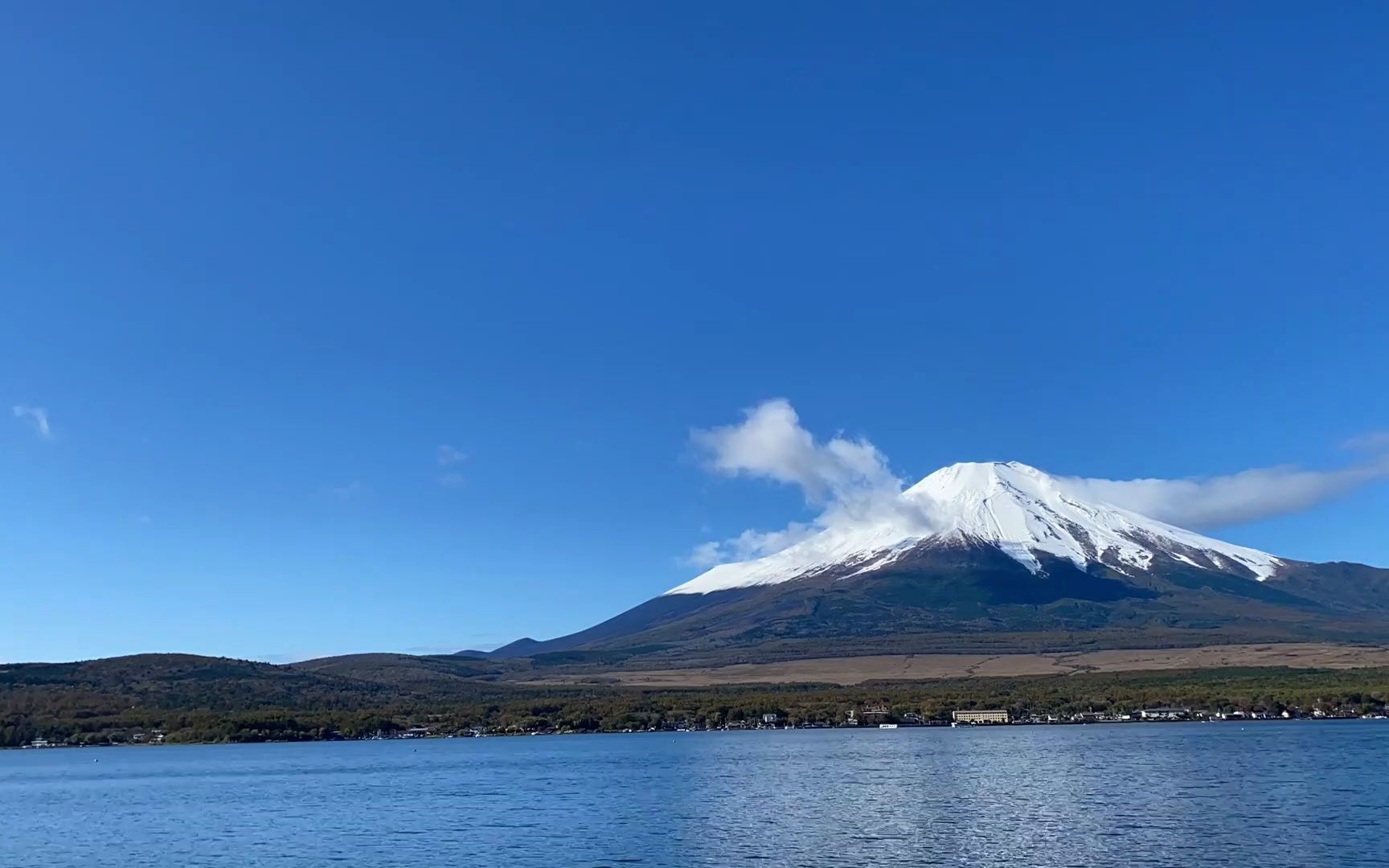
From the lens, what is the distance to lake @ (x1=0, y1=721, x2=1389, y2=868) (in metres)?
43.1

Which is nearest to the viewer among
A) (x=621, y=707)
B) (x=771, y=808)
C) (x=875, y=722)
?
(x=771, y=808)

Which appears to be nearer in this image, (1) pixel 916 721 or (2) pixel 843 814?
(2) pixel 843 814

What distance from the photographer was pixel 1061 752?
88062 millimetres

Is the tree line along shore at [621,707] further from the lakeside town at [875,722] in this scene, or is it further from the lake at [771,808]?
the lake at [771,808]

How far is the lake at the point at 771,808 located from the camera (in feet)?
141

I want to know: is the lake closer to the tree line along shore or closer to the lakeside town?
the lakeside town

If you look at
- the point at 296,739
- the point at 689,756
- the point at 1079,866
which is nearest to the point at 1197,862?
the point at 1079,866

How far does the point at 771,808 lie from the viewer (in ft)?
187

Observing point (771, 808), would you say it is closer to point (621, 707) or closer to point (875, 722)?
point (875, 722)

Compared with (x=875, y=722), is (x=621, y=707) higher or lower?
higher

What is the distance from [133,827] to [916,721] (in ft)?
344

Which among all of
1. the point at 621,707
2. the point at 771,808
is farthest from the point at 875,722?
the point at 771,808

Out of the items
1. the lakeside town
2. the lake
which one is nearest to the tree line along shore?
the lakeside town

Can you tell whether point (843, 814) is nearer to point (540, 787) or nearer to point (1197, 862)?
point (1197, 862)
